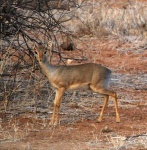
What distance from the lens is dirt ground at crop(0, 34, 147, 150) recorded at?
7.14 meters

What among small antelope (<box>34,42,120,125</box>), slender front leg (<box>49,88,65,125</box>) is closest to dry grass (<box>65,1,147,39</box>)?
small antelope (<box>34,42,120,125</box>)

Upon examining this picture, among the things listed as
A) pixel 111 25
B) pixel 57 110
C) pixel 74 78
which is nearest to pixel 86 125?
pixel 57 110

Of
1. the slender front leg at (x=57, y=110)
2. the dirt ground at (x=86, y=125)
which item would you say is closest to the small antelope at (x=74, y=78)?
the slender front leg at (x=57, y=110)

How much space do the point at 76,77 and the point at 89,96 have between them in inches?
Result: 80.5

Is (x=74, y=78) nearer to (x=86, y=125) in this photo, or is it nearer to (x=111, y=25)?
(x=86, y=125)

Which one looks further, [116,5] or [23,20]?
[116,5]

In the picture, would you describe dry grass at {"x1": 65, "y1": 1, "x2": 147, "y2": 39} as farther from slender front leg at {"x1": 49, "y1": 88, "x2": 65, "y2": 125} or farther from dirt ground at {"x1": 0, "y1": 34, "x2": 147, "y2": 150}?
slender front leg at {"x1": 49, "y1": 88, "x2": 65, "y2": 125}

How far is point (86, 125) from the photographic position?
835 cm

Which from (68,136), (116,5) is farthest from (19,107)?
(116,5)

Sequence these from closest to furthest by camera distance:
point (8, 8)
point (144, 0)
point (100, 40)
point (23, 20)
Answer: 1. point (8, 8)
2. point (23, 20)
3. point (100, 40)
4. point (144, 0)

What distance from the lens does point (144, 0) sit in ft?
86.3

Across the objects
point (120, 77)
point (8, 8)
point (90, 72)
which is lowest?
point (120, 77)

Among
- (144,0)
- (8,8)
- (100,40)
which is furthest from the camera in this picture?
(144,0)

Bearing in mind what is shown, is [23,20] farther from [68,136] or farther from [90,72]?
[68,136]
